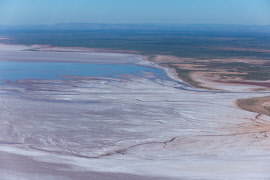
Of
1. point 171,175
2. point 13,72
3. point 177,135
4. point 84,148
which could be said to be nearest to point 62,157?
point 84,148

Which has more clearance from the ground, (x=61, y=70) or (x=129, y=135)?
(x=61, y=70)

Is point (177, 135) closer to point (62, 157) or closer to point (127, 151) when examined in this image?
point (127, 151)

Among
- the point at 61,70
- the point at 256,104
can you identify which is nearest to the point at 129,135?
the point at 256,104

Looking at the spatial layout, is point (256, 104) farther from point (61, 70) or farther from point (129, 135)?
point (61, 70)

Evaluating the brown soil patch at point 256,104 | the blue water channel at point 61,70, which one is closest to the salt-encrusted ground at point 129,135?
the brown soil patch at point 256,104

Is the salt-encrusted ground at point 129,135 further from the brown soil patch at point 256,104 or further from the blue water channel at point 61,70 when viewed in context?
the blue water channel at point 61,70

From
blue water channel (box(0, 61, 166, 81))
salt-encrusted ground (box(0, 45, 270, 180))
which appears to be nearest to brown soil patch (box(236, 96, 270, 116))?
salt-encrusted ground (box(0, 45, 270, 180))

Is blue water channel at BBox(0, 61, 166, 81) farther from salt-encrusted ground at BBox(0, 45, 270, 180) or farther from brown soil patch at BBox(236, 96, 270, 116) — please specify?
brown soil patch at BBox(236, 96, 270, 116)
